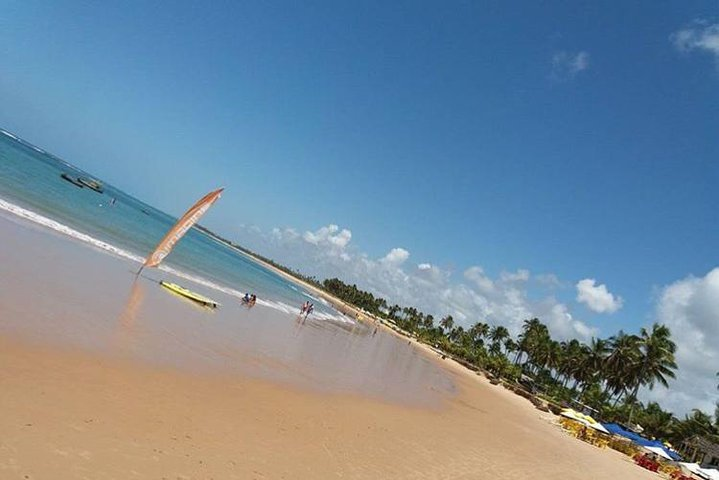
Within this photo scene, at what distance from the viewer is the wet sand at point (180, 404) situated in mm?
6492

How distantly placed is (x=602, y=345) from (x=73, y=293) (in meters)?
70.7

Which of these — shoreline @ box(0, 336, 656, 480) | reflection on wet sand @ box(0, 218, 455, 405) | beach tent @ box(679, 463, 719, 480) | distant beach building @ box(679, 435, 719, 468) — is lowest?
reflection on wet sand @ box(0, 218, 455, 405)

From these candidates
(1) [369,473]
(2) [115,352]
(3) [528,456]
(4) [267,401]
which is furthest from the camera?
(3) [528,456]

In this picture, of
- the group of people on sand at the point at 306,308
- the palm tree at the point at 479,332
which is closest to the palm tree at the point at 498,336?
the palm tree at the point at 479,332

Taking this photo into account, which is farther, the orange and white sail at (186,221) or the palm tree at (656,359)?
the palm tree at (656,359)

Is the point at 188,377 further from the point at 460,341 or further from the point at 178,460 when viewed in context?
the point at 460,341

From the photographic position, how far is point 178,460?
6723mm

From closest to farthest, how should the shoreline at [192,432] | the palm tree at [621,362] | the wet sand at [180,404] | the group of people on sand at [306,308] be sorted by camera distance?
the shoreline at [192,432], the wet sand at [180,404], the group of people on sand at [306,308], the palm tree at [621,362]

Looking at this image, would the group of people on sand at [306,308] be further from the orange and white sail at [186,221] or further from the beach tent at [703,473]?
the beach tent at [703,473]

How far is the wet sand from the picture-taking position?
6492mm

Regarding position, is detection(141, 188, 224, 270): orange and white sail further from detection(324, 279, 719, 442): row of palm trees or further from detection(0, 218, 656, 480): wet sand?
detection(324, 279, 719, 442): row of palm trees

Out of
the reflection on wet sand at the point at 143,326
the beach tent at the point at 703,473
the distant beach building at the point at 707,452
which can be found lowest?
the reflection on wet sand at the point at 143,326

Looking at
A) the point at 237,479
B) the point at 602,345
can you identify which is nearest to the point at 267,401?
the point at 237,479

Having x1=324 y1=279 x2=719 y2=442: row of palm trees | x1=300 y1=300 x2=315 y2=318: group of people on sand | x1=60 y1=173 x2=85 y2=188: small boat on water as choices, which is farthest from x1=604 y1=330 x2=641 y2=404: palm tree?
x1=60 y1=173 x2=85 y2=188: small boat on water
